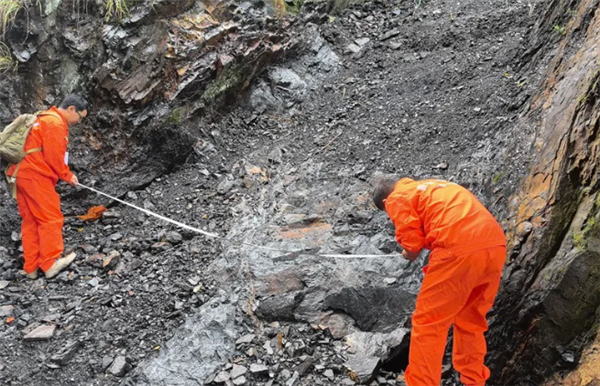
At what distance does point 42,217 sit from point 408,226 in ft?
11.5

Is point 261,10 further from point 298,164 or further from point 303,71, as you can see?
point 298,164

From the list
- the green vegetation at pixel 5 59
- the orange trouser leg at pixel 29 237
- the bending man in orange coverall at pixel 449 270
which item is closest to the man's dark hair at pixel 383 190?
the bending man in orange coverall at pixel 449 270

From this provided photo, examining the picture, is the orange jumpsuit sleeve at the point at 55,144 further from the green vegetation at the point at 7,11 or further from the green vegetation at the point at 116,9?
the green vegetation at the point at 116,9

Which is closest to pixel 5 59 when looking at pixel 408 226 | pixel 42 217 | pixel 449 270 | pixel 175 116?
pixel 175 116

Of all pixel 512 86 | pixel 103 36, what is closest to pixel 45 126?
pixel 103 36

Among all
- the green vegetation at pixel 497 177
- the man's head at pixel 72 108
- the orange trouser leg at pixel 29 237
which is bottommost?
the orange trouser leg at pixel 29 237

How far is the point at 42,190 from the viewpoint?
472 cm

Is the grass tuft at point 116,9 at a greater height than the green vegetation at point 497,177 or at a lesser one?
greater

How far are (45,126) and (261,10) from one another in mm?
3681

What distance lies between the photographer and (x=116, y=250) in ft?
16.9

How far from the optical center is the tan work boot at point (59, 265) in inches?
189

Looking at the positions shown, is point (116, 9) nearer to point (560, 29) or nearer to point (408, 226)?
point (408, 226)

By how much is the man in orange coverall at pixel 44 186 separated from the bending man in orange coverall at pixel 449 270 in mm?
3246

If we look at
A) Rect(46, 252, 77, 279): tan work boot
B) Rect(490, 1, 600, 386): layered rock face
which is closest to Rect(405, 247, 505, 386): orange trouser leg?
Rect(490, 1, 600, 386): layered rock face
